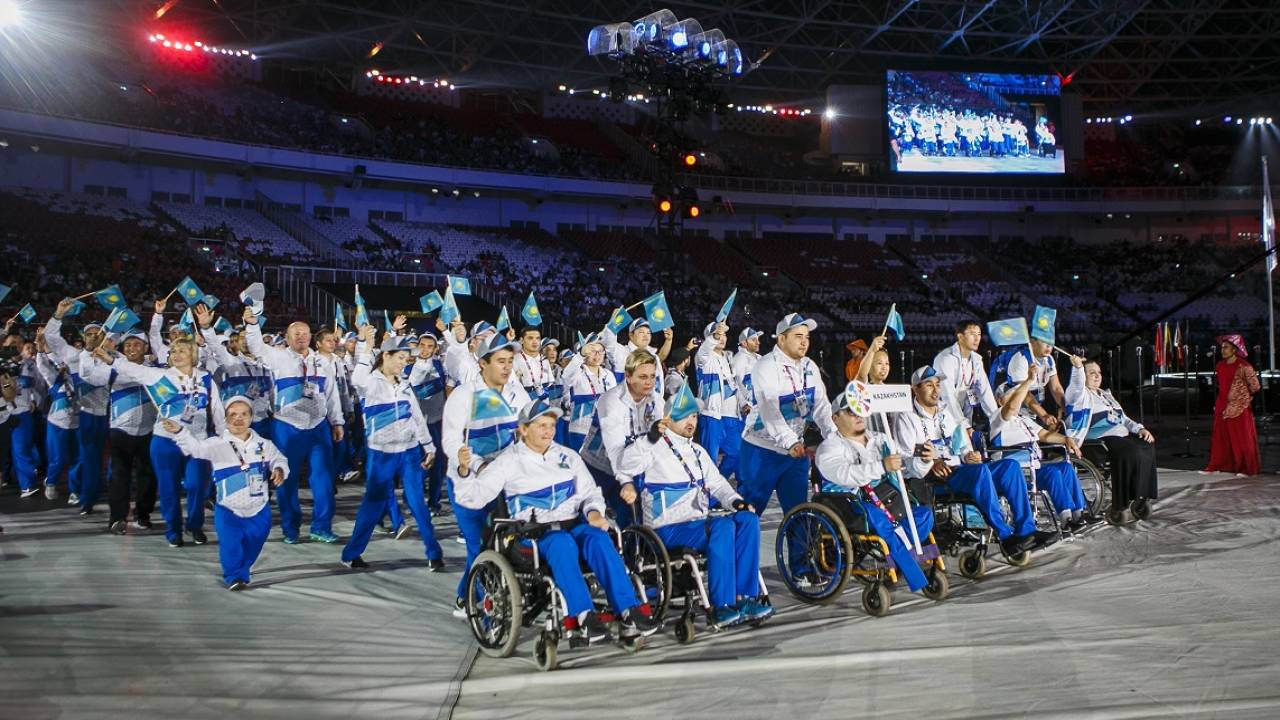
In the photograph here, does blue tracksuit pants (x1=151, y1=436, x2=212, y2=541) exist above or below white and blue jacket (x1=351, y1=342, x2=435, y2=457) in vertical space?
below

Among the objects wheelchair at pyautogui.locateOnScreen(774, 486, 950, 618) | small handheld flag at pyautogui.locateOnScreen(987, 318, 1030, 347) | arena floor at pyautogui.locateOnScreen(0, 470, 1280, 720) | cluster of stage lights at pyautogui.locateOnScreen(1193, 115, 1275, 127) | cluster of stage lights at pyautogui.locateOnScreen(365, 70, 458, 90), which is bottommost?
arena floor at pyautogui.locateOnScreen(0, 470, 1280, 720)

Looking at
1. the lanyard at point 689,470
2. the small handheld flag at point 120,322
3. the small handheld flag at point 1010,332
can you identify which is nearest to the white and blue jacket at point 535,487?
the lanyard at point 689,470

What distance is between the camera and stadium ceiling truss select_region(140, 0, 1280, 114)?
33812 mm

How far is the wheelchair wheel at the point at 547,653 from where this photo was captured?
488 cm

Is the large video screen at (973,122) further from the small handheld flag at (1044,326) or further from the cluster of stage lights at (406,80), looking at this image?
the small handheld flag at (1044,326)

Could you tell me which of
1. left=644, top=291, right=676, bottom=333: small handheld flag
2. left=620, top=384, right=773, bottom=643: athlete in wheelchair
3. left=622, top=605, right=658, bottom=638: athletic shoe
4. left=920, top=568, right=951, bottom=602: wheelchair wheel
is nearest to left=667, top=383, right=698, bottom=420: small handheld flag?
left=620, top=384, right=773, bottom=643: athlete in wheelchair

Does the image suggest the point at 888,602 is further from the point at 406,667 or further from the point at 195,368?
the point at 195,368

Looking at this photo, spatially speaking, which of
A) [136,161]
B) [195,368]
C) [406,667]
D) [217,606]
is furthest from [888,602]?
[136,161]

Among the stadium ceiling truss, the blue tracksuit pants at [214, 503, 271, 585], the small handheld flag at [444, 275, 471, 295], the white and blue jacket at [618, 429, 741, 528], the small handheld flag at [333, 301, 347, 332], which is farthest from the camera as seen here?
the stadium ceiling truss

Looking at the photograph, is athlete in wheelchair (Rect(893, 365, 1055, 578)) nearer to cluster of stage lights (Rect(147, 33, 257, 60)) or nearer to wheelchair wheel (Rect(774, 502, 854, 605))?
wheelchair wheel (Rect(774, 502, 854, 605))

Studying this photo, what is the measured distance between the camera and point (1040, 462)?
26.2 feet

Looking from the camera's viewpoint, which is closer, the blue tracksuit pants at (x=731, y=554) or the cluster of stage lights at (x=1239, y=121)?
the blue tracksuit pants at (x=731, y=554)

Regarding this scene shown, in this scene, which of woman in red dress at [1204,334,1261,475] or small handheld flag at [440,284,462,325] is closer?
small handheld flag at [440,284,462,325]

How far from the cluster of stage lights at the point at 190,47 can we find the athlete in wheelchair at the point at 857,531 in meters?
35.7
